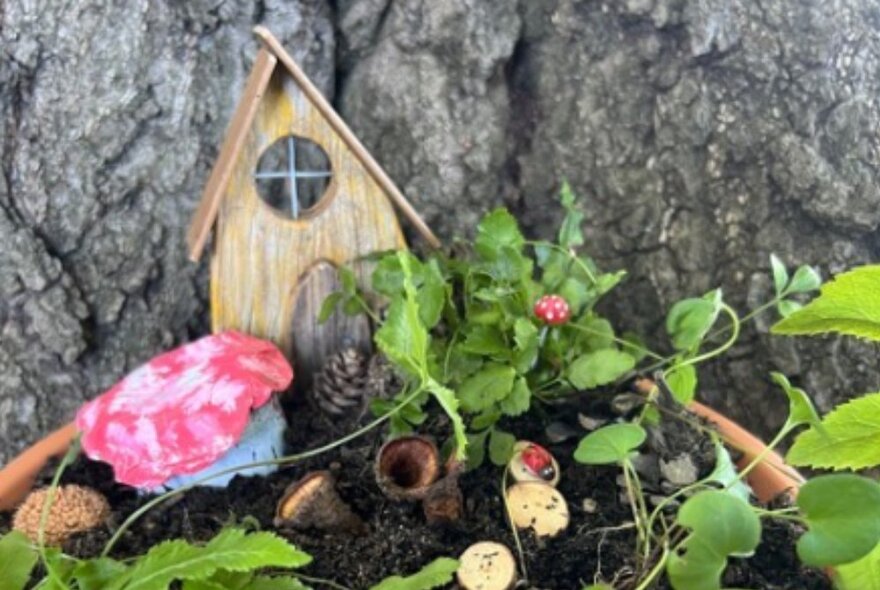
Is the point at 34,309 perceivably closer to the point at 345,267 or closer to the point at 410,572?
the point at 345,267

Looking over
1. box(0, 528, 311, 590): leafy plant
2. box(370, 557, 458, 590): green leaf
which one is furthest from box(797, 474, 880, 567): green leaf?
box(0, 528, 311, 590): leafy plant

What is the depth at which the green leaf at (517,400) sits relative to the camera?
3.40 ft

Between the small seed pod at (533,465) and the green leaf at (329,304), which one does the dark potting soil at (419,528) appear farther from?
the green leaf at (329,304)

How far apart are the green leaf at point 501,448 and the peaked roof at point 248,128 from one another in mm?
275

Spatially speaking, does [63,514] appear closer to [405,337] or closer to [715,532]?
[405,337]

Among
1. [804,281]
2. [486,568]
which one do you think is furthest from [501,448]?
[804,281]

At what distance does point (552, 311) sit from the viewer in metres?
1.06

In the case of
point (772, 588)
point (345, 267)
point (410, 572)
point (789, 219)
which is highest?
point (345, 267)

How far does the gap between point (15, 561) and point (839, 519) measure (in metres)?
0.66

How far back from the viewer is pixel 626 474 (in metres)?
0.96

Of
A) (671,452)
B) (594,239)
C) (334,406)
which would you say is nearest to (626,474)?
(671,452)

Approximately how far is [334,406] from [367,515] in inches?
7.4

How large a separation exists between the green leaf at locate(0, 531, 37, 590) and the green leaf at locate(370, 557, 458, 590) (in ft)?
0.99

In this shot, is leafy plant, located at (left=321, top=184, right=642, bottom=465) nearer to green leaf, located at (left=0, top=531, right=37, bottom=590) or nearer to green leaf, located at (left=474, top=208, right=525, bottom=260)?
green leaf, located at (left=474, top=208, right=525, bottom=260)
